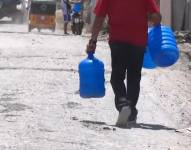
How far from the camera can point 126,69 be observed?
8727 millimetres

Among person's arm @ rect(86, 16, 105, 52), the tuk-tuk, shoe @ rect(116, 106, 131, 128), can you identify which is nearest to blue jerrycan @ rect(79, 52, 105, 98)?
person's arm @ rect(86, 16, 105, 52)

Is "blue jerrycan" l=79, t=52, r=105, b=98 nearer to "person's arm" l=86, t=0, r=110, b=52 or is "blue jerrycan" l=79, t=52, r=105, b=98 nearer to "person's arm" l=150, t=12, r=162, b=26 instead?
"person's arm" l=86, t=0, r=110, b=52

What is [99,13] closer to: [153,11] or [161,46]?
[153,11]

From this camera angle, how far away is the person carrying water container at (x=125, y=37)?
8391 mm

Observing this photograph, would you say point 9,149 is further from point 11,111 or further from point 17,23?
point 17,23

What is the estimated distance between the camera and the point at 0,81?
12.1m

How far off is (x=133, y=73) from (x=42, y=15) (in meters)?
20.0

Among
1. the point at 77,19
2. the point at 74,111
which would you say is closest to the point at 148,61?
the point at 74,111

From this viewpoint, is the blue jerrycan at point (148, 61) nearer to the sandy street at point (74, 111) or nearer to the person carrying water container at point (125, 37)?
the person carrying water container at point (125, 37)

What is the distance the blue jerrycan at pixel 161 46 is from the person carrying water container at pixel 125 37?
0.88 ft

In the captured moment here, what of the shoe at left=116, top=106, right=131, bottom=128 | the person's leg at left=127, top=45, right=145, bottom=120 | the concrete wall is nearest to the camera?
the shoe at left=116, top=106, right=131, bottom=128

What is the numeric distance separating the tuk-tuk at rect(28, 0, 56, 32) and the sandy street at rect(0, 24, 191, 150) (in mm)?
12270

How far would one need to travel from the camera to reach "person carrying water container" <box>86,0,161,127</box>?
27.5ft

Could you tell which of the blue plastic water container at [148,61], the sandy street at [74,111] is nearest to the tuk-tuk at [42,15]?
the sandy street at [74,111]
